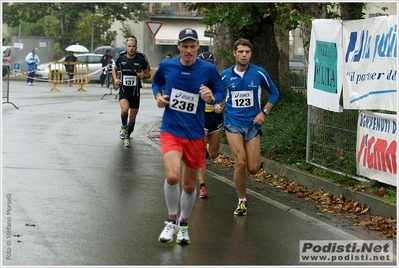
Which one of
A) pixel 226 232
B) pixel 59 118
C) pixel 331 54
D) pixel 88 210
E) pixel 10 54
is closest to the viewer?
pixel 226 232

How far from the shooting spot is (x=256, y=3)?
54.0ft

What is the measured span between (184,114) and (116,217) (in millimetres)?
1637

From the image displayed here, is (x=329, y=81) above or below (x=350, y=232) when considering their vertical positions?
above

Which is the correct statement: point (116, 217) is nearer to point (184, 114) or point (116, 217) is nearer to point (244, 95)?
point (184, 114)

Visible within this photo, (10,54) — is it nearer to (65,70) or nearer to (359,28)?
(65,70)

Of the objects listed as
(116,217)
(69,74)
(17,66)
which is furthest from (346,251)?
(17,66)

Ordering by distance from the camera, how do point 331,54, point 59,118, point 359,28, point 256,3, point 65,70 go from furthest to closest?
point 65,70 → point 59,118 → point 256,3 → point 331,54 → point 359,28

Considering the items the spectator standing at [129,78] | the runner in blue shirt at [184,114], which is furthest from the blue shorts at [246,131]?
the spectator standing at [129,78]

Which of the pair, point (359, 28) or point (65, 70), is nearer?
point (359, 28)

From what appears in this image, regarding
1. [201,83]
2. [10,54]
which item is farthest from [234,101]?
[10,54]

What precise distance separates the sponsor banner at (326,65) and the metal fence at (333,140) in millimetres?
222

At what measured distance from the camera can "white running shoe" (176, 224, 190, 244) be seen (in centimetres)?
799

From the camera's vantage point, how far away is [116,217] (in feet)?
30.1

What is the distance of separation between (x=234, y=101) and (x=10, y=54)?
4621 cm
